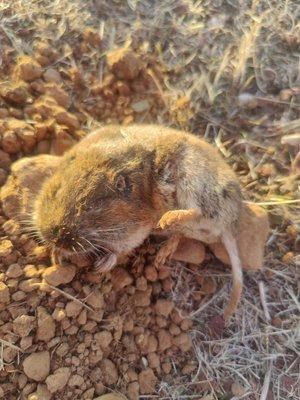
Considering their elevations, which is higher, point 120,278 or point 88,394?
point 120,278

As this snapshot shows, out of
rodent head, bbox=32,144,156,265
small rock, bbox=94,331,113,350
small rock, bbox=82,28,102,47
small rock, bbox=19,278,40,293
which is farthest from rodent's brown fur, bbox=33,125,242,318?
small rock, bbox=82,28,102,47

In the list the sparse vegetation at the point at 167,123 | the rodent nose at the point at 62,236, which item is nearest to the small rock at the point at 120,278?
the sparse vegetation at the point at 167,123

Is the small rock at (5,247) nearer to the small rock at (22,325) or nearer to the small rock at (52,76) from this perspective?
the small rock at (22,325)

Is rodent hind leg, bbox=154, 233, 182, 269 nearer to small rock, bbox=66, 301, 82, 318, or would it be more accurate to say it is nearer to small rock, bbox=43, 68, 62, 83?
small rock, bbox=66, 301, 82, 318

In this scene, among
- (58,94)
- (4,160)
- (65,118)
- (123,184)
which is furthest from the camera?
(58,94)

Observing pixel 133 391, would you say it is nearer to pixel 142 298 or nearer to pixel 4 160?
pixel 142 298

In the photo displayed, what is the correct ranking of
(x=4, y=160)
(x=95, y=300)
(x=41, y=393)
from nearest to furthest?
(x=41, y=393), (x=95, y=300), (x=4, y=160)

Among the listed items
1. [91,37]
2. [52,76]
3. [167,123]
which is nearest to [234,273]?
[167,123]
